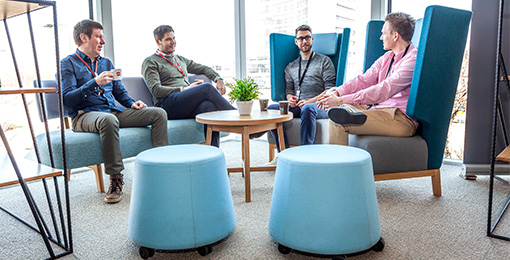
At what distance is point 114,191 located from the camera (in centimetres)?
246

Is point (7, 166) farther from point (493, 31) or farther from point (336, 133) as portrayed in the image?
point (493, 31)

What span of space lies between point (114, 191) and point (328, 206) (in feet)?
5.09

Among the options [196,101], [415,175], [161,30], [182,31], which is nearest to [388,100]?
[415,175]

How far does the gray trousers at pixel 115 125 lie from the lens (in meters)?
2.48

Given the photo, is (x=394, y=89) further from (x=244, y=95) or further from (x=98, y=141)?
(x=98, y=141)

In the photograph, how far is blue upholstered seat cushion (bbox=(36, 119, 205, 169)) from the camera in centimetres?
239

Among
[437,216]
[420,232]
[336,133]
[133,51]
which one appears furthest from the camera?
[133,51]

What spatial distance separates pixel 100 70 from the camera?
286 cm

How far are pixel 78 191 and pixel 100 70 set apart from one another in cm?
91

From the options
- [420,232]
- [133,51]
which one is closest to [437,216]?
[420,232]

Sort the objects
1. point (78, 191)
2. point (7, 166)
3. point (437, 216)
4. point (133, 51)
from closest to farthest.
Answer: point (7, 166)
point (437, 216)
point (78, 191)
point (133, 51)

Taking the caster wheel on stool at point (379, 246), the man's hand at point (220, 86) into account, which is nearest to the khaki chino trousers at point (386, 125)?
the caster wheel on stool at point (379, 246)

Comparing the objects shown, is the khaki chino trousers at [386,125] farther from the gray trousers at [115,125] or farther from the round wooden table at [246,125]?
→ the gray trousers at [115,125]

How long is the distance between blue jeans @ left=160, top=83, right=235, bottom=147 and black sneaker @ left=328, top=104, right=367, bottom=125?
1.19 metres
